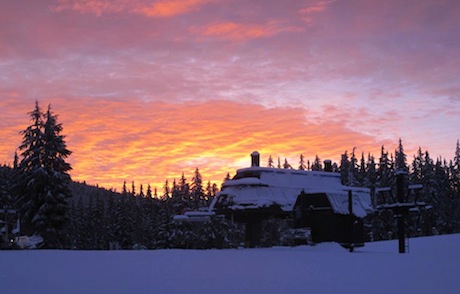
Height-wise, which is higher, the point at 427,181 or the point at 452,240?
the point at 427,181

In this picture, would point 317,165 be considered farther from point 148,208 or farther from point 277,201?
point 277,201

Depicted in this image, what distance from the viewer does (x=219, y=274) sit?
64.9 feet

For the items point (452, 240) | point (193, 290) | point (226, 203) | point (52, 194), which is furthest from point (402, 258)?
point (52, 194)

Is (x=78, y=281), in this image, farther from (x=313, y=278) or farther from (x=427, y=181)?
(x=427, y=181)

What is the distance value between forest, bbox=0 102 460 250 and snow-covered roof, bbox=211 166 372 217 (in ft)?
7.82

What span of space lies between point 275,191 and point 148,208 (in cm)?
6918

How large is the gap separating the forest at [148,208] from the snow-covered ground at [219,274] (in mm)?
9700

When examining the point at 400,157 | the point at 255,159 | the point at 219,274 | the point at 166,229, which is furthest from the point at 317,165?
the point at 219,274

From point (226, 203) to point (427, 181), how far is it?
44646 mm

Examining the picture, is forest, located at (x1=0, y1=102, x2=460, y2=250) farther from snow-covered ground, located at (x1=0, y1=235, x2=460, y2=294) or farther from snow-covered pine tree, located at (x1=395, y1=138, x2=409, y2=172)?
snow-covered ground, located at (x1=0, y1=235, x2=460, y2=294)

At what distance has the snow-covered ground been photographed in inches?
651

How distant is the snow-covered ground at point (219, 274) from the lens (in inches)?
651

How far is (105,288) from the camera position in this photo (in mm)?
16094

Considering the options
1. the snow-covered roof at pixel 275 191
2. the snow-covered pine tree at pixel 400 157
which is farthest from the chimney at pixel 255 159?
the snow-covered pine tree at pixel 400 157
